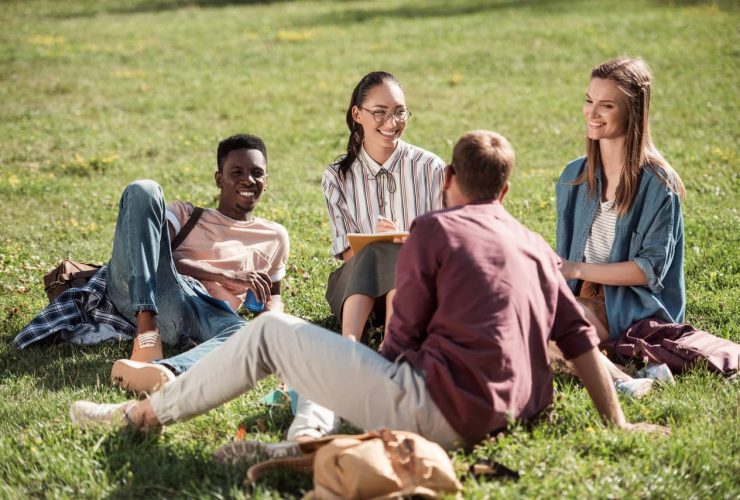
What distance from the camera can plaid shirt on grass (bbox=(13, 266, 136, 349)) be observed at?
6.05 m

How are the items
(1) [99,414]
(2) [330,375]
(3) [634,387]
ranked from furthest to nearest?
1. (3) [634,387]
2. (1) [99,414]
3. (2) [330,375]

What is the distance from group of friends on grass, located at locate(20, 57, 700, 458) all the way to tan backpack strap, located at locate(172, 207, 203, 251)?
0.12 ft

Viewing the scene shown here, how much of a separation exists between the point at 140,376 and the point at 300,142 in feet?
27.4

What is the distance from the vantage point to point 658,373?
5250mm

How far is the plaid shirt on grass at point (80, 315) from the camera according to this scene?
6.05 meters

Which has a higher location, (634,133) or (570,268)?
(634,133)

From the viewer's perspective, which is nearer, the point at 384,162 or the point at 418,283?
the point at 418,283

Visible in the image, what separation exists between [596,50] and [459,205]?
603 inches

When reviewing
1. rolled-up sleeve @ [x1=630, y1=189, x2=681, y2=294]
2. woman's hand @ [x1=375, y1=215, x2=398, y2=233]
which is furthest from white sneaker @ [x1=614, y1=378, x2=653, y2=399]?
woman's hand @ [x1=375, y1=215, x2=398, y2=233]

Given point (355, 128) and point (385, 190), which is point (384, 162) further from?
point (355, 128)

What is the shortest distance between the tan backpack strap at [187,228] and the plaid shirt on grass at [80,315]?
52 centimetres

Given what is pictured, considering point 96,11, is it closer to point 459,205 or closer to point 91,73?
point 91,73

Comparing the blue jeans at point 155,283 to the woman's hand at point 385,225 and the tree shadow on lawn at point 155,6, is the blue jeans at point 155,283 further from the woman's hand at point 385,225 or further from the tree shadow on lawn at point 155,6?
the tree shadow on lawn at point 155,6

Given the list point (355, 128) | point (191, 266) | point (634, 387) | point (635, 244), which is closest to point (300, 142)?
point (355, 128)
